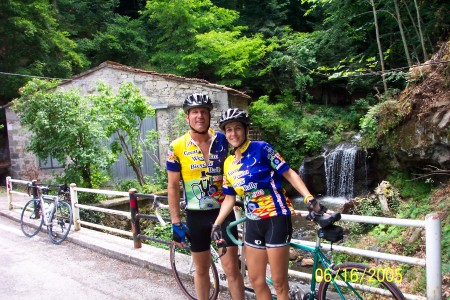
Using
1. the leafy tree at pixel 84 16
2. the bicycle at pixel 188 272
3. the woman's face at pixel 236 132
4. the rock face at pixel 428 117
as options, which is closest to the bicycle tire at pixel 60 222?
the bicycle at pixel 188 272

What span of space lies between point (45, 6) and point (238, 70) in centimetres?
907

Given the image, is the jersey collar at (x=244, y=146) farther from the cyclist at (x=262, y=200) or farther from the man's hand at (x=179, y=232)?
the man's hand at (x=179, y=232)

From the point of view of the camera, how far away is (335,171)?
14266 mm

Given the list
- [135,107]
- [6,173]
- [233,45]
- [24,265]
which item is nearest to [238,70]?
[233,45]

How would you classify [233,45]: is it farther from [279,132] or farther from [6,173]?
[6,173]

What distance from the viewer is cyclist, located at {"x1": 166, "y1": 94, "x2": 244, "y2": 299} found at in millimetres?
3074

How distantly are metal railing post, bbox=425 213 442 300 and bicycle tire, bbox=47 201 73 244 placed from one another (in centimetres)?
589

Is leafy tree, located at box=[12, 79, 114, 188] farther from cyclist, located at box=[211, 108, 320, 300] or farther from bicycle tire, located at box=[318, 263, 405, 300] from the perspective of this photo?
bicycle tire, located at box=[318, 263, 405, 300]

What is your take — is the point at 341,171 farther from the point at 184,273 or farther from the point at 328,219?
the point at 328,219

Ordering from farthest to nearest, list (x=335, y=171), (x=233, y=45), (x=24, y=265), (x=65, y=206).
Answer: (x=233, y=45), (x=335, y=171), (x=65, y=206), (x=24, y=265)

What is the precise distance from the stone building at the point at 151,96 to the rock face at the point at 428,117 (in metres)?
5.98

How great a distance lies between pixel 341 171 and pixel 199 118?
1200 cm

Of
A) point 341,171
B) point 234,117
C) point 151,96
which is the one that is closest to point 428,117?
point 341,171

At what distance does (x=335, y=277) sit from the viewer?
2.62 m
